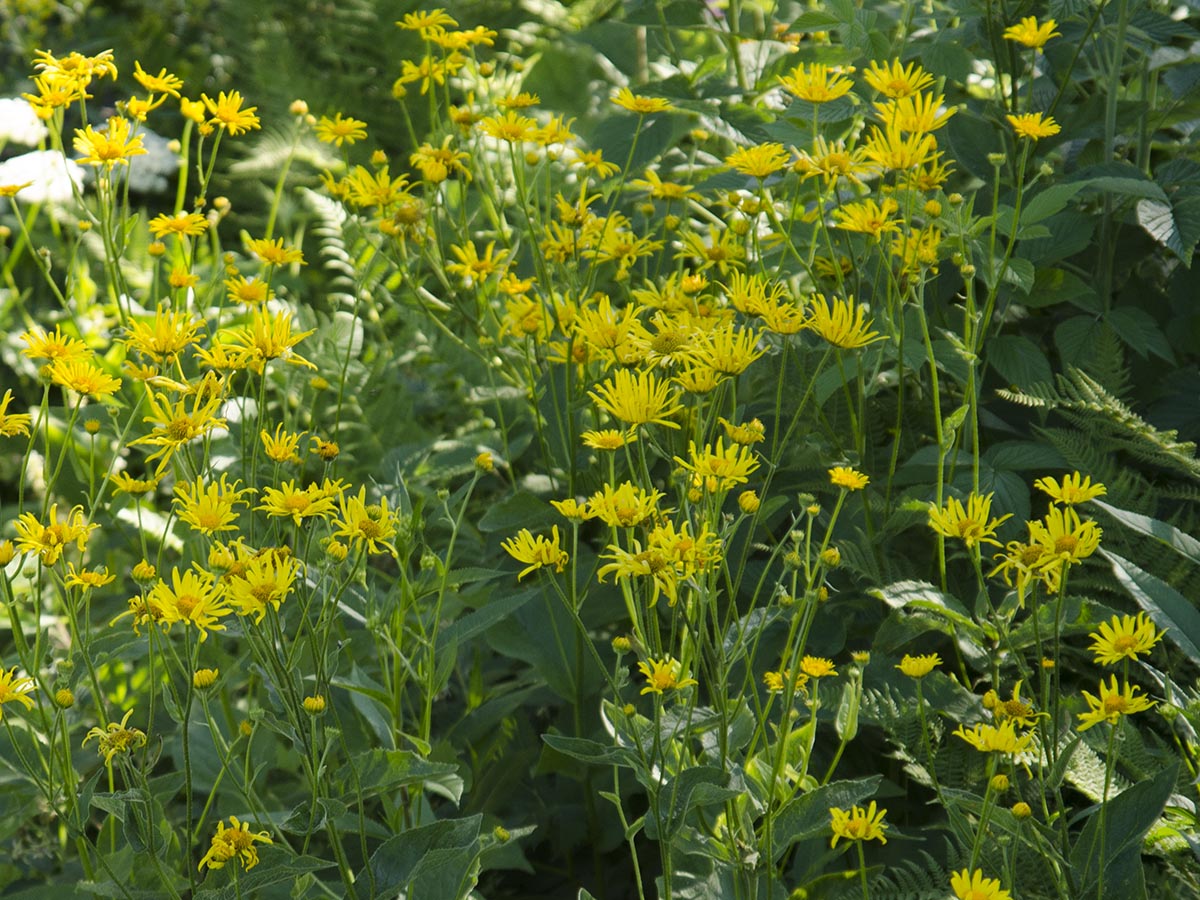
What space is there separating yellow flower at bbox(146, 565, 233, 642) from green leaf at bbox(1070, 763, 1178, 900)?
71 cm

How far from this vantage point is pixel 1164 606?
4.07 feet

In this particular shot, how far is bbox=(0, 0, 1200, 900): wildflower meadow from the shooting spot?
3.45ft

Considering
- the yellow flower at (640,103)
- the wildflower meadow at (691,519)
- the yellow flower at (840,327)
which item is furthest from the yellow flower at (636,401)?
the yellow flower at (640,103)

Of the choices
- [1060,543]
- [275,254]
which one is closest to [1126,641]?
[1060,543]

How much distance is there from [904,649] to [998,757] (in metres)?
0.55

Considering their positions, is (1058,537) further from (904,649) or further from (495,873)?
(495,873)

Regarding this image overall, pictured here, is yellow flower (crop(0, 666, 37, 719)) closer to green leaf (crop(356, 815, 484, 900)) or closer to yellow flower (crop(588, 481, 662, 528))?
green leaf (crop(356, 815, 484, 900))

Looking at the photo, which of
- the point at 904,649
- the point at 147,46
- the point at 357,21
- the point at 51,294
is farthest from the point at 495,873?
the point at 147,46

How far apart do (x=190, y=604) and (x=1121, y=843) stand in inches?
30.5

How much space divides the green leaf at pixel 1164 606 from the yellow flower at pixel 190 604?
0.80m

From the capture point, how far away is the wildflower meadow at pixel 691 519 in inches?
41.4

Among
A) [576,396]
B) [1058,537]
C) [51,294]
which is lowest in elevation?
[51,294]

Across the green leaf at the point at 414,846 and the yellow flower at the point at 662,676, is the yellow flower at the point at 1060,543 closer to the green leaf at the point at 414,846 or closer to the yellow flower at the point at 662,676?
the yellow flower at the point at 662,676

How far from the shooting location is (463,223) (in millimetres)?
1617
